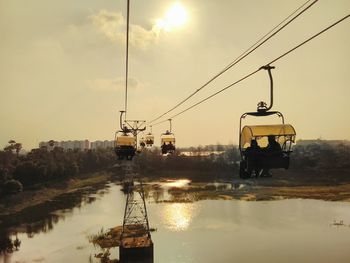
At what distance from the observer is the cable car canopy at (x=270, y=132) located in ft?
32.3

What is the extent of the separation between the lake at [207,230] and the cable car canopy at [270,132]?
1123 inches

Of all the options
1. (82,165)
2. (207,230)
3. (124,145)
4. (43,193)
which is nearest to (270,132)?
(124,145)

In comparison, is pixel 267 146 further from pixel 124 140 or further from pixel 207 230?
pixel 207 230

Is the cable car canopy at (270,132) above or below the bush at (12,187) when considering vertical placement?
above

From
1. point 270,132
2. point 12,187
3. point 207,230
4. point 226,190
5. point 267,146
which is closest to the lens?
point 270,132

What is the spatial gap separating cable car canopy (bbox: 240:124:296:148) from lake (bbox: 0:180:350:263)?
28524 millimetres

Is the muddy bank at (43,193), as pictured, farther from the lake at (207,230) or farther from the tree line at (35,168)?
the lake at (207,230)

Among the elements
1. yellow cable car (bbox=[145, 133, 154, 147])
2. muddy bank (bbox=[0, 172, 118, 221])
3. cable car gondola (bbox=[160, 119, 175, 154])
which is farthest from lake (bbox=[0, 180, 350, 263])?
cable car gondola (bbox=[160, 119, 175, 154])

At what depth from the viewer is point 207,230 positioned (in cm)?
4741

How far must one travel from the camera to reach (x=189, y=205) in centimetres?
6650

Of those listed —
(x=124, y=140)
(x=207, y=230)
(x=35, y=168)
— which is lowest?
(x=207, y=230)

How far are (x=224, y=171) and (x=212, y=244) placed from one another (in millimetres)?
78261

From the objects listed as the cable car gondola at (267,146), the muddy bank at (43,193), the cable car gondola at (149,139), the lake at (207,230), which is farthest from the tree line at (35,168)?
the cable car gondola at (267,146)

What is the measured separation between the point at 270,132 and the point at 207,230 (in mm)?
39561
